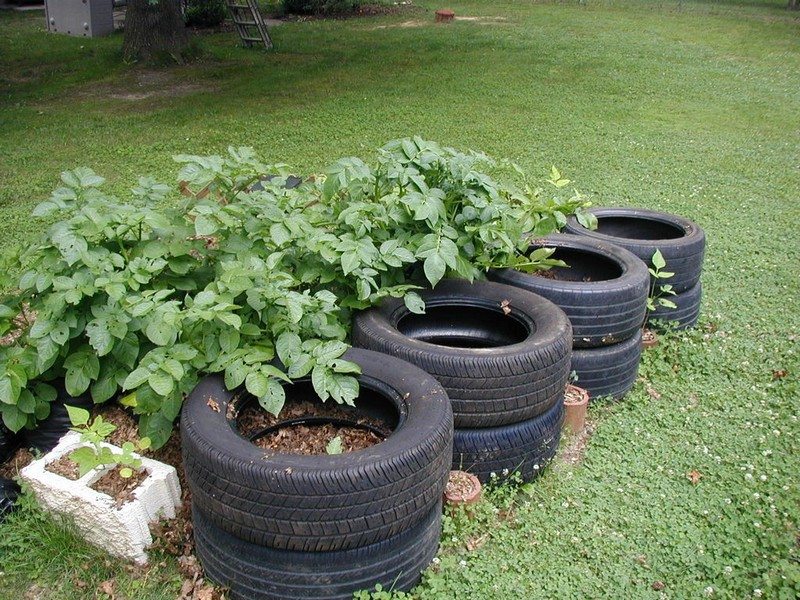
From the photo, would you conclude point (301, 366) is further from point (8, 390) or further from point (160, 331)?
point (8, 390)

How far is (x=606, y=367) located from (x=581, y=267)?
35.5 inches

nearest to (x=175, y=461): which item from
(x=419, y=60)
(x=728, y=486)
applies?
(x=728, y=486)

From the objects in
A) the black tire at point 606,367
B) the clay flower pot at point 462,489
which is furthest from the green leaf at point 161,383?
the black tire at point 606,367

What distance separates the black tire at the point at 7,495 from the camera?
3590 mm

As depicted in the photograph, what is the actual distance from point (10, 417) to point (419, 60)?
13.2 m

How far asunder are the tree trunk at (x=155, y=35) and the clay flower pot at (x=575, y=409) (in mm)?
11523

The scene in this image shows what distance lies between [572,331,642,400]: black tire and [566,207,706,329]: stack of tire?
0.79m

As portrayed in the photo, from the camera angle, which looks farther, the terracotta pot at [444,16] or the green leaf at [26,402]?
the terracotta pot at [444,16]

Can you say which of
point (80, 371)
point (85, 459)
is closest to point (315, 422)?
point (85, 459)

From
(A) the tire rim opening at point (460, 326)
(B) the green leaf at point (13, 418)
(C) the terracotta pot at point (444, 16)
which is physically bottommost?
(B) the green leaf at point (13, 418)

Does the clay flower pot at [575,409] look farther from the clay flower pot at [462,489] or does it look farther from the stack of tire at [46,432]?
the stack of tire at [46,432]

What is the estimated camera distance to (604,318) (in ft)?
14.8

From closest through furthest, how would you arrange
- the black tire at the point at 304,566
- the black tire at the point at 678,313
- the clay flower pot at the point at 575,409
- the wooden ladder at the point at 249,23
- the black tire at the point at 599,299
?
the black tire at the point at 304,566
the clay flower pot at the point at 575,409
the black tire at the point at 599,299
the black tire at the point at 678,313
the wooden ladder at the point at 249,23

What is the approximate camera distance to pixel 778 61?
56.8 feet
